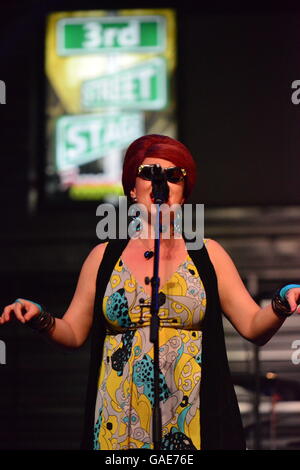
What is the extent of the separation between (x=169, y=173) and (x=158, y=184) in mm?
115

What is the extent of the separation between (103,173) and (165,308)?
5.18 m

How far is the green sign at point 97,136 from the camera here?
8281 millimetres

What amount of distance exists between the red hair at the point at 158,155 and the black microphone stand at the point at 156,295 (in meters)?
0.16

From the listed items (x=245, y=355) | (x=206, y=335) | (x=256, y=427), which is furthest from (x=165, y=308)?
(x=245, y=355)

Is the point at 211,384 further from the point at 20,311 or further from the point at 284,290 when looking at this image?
the point at 20,311

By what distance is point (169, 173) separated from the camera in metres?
3.30

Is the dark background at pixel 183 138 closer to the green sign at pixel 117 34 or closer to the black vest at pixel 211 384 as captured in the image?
the green sign at pixel 117 34

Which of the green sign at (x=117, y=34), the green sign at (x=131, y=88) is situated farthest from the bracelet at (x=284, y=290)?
the green sign at (x=117, y=34)

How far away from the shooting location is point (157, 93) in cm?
834

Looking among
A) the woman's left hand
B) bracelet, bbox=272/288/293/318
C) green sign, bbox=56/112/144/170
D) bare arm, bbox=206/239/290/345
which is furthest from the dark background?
the woman's left hand

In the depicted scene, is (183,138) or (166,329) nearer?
(166,329)

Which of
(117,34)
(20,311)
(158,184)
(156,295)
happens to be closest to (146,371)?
(156,295)

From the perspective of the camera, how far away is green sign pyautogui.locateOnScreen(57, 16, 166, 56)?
328 inches
